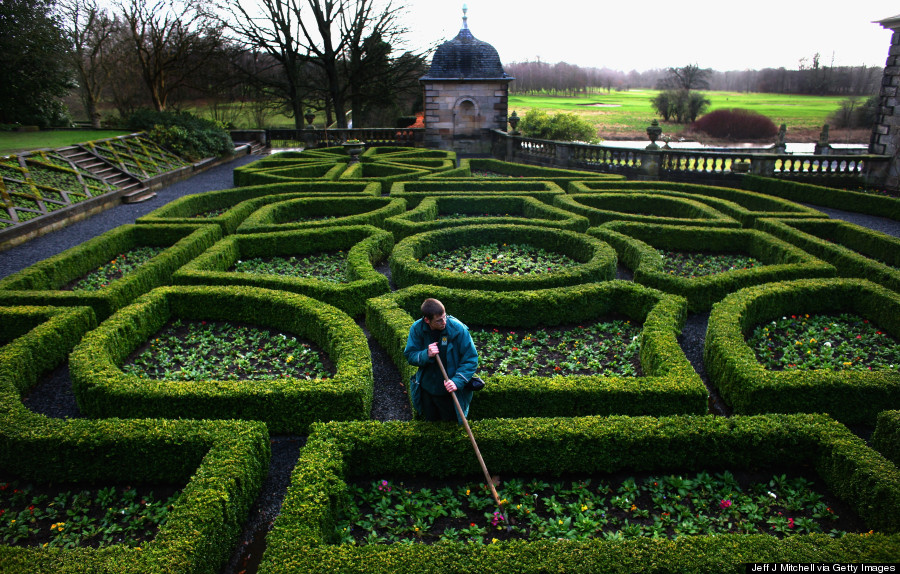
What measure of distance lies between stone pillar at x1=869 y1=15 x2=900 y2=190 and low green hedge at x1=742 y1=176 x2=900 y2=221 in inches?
136

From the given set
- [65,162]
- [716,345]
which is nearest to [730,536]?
[716,345]

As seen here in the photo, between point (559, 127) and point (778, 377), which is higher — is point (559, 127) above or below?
above

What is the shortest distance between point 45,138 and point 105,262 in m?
16.7

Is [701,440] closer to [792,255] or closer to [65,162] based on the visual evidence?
[792,255]

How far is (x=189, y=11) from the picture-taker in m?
39.5

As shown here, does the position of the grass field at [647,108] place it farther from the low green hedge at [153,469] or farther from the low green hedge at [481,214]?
the low green hedge at [153,469]

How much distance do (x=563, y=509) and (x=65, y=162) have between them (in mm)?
24653

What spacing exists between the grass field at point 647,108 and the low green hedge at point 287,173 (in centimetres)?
2579

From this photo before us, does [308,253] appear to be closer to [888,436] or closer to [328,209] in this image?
[328,209]

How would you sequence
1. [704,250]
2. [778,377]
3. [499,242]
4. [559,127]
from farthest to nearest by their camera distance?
[559,127] < [499,242] < [704,250] < [778,377]

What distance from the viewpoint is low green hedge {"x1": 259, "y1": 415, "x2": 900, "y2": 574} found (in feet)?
16.3

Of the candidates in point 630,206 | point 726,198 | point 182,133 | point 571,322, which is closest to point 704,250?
point 630,206

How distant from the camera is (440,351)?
6309 mm

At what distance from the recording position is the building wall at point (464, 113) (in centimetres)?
3033
